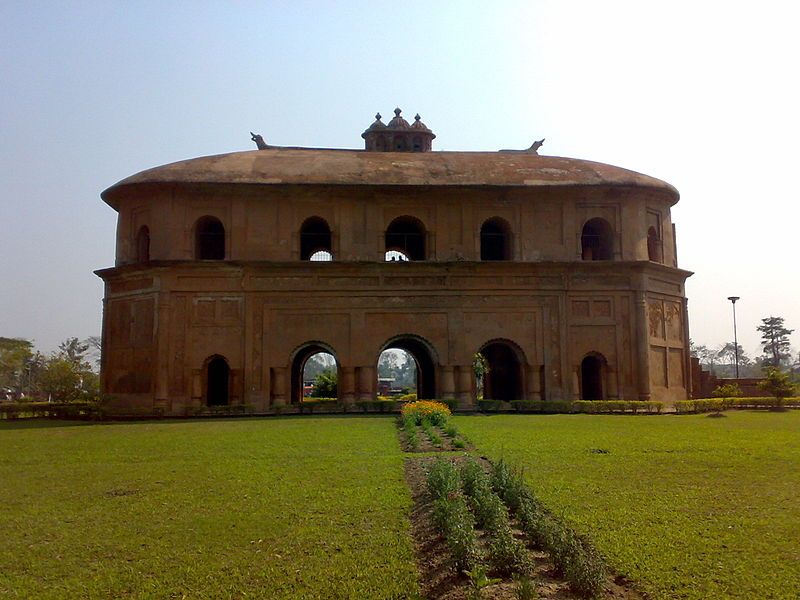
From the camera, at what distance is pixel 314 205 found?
26703mm

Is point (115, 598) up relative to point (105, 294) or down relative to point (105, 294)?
down

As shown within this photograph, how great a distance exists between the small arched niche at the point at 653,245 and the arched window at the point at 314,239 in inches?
508

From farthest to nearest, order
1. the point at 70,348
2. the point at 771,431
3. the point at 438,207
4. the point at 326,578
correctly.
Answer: the point at 70,348 → the point at 438,207 → the point at 771,431 → the point at 326,578

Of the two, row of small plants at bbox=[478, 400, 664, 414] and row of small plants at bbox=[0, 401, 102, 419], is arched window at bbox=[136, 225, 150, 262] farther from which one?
row of small plants at bbox=[478, 400, 664, 414]

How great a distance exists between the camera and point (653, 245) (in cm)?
2909

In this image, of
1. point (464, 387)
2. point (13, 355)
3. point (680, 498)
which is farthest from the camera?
point (13, 355)

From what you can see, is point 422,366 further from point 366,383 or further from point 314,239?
point 314,239

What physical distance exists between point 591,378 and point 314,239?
42.0 ft

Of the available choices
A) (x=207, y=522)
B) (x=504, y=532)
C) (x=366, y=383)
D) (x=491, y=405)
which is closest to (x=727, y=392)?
(x=491, y=405)

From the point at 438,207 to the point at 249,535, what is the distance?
20613mm

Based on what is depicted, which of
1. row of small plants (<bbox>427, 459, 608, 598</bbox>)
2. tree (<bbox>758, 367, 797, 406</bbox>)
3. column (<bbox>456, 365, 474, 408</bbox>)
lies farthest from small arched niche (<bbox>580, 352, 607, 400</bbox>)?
row of small plants (<bbox>427, 459, 608, 598</bbox>)

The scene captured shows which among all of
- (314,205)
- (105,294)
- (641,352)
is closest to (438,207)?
(314,205)

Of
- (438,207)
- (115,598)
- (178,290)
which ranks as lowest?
(115,598)

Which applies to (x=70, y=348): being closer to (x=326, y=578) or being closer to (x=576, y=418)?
(x=576, y=418)
